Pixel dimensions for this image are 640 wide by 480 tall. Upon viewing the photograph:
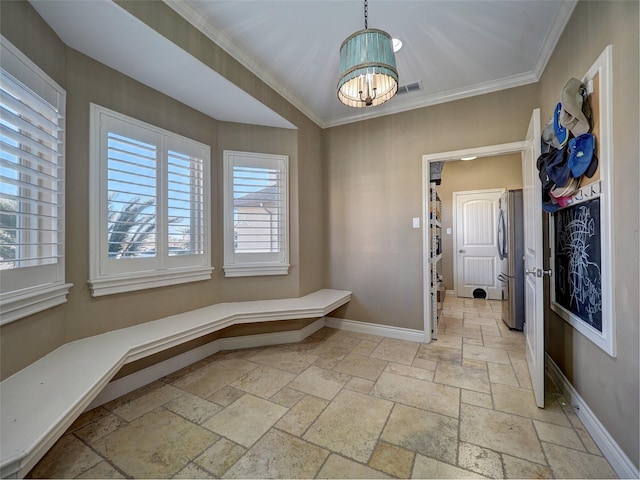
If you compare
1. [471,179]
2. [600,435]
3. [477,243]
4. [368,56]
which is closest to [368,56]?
[368,56]

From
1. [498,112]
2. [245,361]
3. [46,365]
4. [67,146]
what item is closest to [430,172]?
[498,112]

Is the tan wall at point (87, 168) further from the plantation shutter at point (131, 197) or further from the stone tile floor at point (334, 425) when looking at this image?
the stone tile floor at point (334, 425)

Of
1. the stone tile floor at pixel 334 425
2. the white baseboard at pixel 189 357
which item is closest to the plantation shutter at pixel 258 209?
the white baseboard at pixel 189 357

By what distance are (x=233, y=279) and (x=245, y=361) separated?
2.75 feet

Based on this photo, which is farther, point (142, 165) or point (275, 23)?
→ point (142, 165)

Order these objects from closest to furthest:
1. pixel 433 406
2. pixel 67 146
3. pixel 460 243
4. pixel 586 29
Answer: pixel 586 29
pixel 67 146
pixel 433 406
pixel 460 243

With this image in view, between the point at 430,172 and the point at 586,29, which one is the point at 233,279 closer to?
the point at 430,172

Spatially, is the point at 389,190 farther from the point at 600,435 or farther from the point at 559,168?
the point at 600,435

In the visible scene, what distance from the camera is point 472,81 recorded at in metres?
2.71

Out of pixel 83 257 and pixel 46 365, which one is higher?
pixel 83 257

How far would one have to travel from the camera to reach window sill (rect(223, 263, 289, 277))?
2.89m

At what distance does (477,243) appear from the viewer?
532cm

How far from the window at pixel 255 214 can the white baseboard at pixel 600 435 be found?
255cm

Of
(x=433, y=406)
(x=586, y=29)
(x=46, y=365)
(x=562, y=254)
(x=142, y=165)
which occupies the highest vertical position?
(x=586, y=29)
